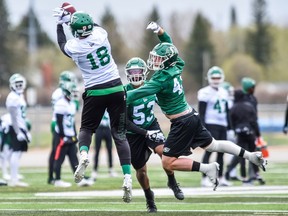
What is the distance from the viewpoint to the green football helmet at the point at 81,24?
33.4 feet

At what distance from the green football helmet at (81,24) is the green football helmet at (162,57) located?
2.65 feet

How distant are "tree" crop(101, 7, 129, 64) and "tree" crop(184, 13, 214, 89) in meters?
10.5

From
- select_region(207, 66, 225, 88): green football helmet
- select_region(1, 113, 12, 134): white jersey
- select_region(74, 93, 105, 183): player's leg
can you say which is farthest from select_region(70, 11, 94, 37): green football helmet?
select_region(1, 113, 12, 134): white jersey

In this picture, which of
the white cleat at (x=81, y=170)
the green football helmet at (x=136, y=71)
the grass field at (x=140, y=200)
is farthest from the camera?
the green football helmet at (x=136, y=71)

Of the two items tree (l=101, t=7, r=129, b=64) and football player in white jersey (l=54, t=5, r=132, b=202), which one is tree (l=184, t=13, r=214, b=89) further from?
football player in white jersey (l=54, t=5, r=132, b=202)

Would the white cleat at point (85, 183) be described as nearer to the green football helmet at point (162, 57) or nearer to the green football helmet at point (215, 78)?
the green football helmet at point (215, 78)

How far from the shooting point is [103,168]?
21.1m

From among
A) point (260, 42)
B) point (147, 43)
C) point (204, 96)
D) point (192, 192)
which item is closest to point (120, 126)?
point (192, 192)

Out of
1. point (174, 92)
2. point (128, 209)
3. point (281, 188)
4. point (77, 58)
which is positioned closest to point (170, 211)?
point (128, 209)

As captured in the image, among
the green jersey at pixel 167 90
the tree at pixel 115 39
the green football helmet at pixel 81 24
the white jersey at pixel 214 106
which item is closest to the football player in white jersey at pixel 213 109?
the white jersey at pixel 214 106

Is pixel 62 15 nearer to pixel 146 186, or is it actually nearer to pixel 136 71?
pixel 136 71

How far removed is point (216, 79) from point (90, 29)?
5.54 m

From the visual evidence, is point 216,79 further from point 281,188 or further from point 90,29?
point 90,29

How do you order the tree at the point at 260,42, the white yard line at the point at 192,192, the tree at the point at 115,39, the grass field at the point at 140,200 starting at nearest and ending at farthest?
the grass field at the point at 140,200 → the white yard line at the point at 192,192 → the tree at the point at 260,42 → the tree at the point at 115,39
